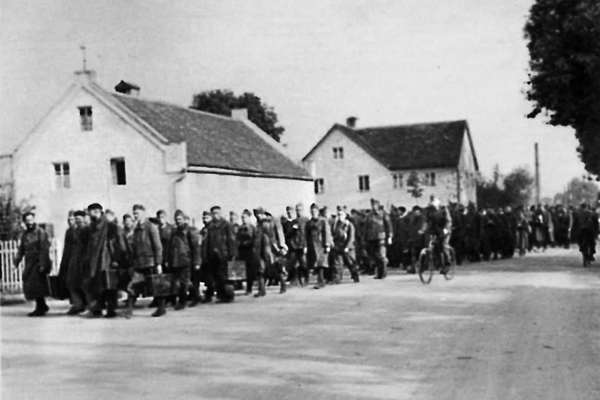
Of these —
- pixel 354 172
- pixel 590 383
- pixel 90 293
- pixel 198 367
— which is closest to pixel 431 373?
pixel 590 383

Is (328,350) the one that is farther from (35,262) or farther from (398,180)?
(398,180)

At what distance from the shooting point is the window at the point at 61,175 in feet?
115

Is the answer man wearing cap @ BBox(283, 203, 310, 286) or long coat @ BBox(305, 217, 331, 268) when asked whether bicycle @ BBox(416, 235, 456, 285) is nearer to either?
long coat @ BBox(305, 217, 331, 268)

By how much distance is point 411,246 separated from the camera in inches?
882

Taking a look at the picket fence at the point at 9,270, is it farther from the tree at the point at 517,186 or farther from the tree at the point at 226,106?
the tree at the point at 517,186

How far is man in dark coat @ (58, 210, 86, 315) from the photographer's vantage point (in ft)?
46.8

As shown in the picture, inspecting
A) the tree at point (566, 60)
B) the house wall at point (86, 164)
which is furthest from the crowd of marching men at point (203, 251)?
the house wall at point (86, 164)

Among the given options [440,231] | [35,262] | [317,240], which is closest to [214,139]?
[317,240]

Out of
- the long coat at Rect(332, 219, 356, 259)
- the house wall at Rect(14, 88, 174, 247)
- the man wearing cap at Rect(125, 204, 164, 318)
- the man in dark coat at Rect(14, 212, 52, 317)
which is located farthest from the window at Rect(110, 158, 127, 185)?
the man wearing cap at Rect(125, 204, 164, 318)

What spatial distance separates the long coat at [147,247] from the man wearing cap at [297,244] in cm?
512

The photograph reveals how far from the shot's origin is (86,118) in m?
35.0

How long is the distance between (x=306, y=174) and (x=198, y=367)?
119 ft

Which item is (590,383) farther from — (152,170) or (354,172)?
(354,172)

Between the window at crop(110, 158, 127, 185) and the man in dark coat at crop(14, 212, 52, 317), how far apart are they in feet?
60.6
